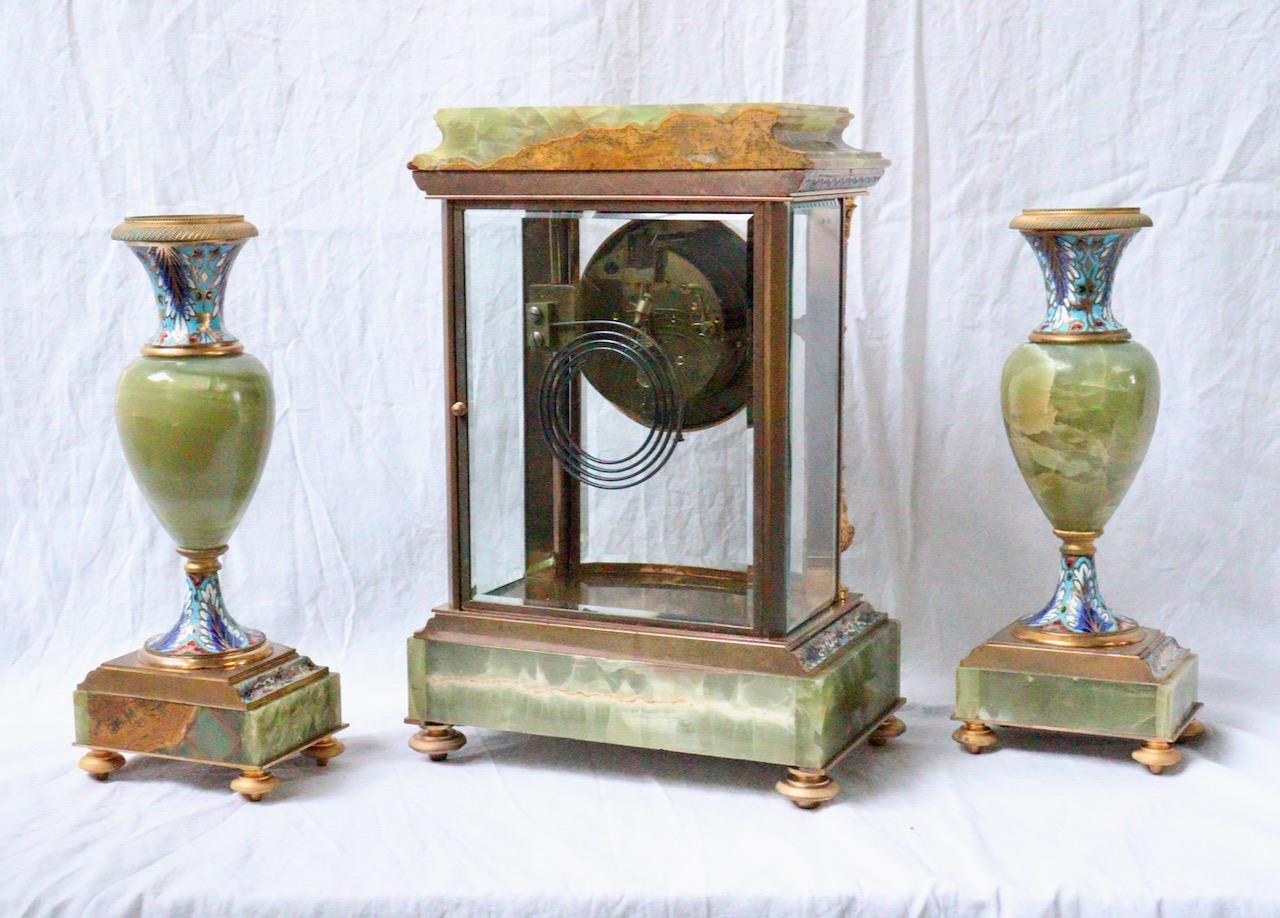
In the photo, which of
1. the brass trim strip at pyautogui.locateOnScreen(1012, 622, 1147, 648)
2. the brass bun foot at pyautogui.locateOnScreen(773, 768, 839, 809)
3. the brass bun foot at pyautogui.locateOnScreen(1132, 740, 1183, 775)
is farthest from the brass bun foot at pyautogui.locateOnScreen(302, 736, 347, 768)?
the brass bun foot at pyautogui.locateOnScreen(1132, 740, 1183, 775)

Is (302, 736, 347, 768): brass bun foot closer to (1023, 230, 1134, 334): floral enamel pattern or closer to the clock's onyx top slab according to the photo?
the clock's onyx top slab

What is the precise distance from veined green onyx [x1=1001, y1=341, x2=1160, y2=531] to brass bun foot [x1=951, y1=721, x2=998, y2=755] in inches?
9.8

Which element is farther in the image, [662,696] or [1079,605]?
[1079,605]

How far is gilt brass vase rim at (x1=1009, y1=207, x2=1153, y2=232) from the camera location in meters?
1.91

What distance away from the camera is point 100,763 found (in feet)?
6.55

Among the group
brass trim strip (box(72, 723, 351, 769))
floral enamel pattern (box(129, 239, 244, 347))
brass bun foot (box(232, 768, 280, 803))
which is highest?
floral enamel pattern (box(129, 239, 244, 347))

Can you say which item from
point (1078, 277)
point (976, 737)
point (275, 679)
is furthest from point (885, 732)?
point (275, 679)

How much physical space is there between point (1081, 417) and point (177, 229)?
0.95m

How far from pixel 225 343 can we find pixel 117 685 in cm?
38

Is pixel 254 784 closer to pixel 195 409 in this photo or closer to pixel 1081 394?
pixel 195 409

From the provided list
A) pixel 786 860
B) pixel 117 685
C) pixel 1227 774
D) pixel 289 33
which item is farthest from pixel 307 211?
pixel 1227 774

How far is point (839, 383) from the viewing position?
2.04m

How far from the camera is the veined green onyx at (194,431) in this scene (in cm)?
189

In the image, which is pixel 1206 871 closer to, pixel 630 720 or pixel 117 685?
pixel 630 720
